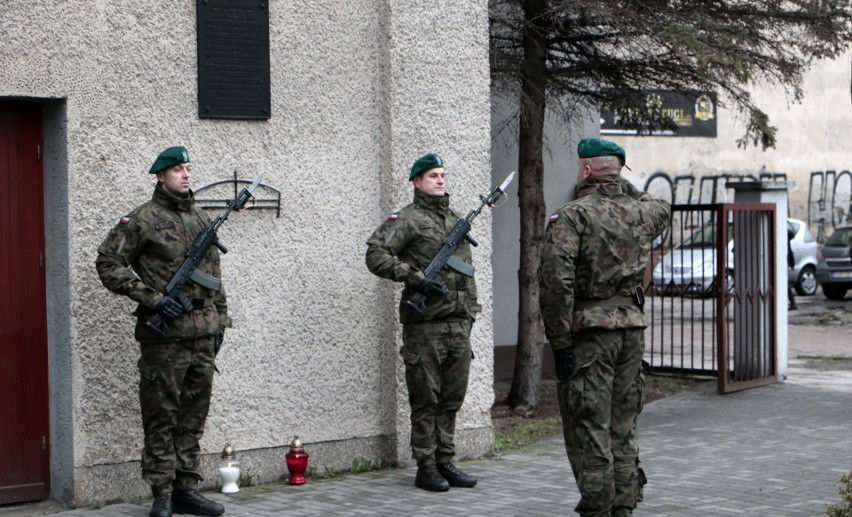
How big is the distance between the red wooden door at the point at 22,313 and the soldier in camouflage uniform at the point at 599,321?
126 inches

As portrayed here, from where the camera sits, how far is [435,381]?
26.3 feet

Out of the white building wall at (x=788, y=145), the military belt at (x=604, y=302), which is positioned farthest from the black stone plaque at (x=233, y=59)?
the white building wall at (x=788, y=145)

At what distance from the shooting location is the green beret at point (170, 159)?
7.04 metres

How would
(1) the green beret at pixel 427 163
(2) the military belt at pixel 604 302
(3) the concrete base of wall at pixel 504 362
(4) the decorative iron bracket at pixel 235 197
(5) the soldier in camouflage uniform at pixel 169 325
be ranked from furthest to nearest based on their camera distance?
1. (3) the concrete base of wall at pixel 504 362
2. (1) the green beret at pixel 427 163
3. (4) the decorative iron bracket at pixel 235 197
4. (5) the soldier in camouflage uniform at pixel 169 325
5. (2) the military belt at pixel 604 302

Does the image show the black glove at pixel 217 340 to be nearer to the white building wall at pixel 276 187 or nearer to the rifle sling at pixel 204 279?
the rifle sling at pixel 204 279

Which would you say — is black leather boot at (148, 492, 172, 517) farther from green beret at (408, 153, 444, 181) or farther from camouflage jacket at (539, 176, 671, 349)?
green beret at (408, 153, 444, 181)

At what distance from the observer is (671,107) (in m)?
12.0

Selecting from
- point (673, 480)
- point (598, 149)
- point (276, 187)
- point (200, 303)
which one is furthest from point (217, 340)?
point (673, 480)

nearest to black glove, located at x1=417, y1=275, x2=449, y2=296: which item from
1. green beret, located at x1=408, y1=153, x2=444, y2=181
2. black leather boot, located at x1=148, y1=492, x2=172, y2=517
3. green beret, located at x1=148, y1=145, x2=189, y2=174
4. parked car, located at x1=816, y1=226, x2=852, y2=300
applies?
green beret, located at x1=408, y1=153, x2=444, y2=181

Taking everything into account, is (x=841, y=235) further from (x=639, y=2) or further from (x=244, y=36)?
(x=244, y=36)

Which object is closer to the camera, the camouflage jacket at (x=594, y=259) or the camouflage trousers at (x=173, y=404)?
the camouflage jacket at (x=594, y=259)

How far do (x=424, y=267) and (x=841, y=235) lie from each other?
18909 millimetres

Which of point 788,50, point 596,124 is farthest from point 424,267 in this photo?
point 596,124

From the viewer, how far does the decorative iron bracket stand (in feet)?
25.8
